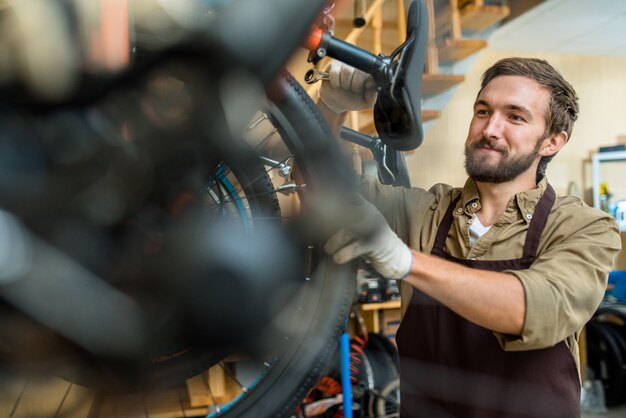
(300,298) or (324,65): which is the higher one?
(324,65)

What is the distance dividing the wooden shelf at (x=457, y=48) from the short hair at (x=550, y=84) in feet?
1.98

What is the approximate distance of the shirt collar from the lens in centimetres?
96

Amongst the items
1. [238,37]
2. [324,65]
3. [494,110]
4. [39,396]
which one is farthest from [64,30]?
[494,110]

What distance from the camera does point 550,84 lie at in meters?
0.98

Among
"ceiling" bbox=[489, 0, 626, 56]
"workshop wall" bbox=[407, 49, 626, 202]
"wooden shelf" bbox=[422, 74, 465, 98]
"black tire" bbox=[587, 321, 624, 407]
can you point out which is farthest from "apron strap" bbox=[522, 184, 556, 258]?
"black tire" bbox=[587, 321, 624, 407]

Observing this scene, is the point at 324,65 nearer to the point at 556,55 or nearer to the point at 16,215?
the point at 16,215

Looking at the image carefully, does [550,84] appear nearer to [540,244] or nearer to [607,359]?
[540,244]

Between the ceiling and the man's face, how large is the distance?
1601 mm

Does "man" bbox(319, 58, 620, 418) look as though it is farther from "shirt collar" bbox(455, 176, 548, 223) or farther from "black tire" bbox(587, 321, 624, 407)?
"black tire" bbox(587, 321, 624, 407)

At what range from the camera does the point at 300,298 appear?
57 centimetres

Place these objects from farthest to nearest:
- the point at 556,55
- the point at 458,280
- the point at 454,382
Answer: the point at 556,55 < the point at 454,382 < the point at 458,280

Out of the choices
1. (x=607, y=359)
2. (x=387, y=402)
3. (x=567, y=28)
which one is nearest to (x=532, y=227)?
(x=387, y=402)

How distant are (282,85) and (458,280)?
342mm

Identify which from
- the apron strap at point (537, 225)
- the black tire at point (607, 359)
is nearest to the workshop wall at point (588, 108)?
the black tire at point (607, 359)
